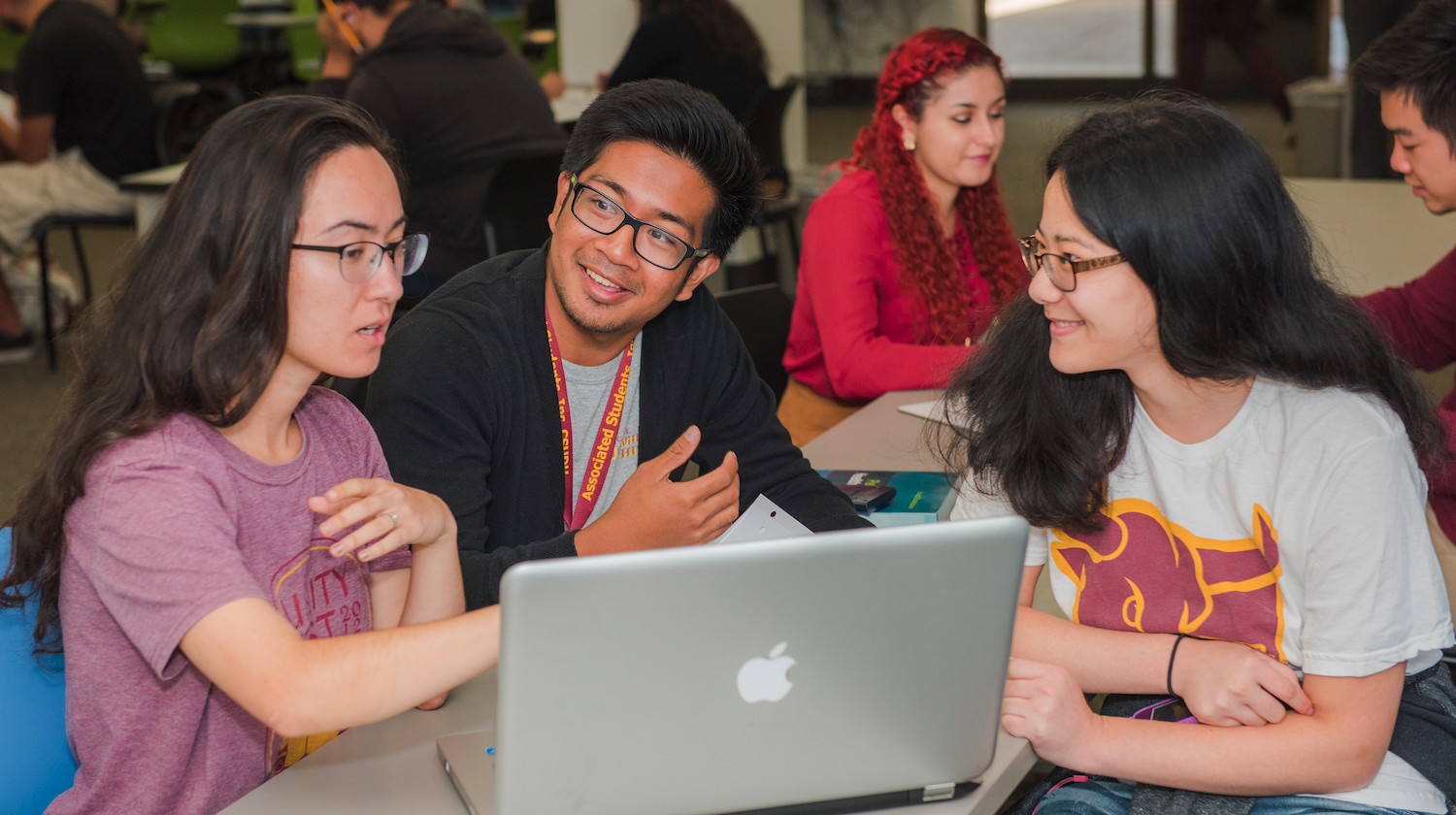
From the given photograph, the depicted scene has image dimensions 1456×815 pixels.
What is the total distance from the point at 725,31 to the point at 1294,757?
12.7ft

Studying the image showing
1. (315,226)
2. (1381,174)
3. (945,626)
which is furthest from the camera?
(1381,174)

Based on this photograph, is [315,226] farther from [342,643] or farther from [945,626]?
[945,626]

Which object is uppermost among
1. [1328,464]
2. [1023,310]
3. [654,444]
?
[1023,310]

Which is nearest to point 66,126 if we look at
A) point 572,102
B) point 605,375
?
point 572,102

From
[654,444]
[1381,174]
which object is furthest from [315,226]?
[1381,174]

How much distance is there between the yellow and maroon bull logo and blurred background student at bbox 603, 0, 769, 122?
3.40 metres

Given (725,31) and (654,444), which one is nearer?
(654,444)

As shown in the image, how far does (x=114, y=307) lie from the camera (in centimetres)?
114

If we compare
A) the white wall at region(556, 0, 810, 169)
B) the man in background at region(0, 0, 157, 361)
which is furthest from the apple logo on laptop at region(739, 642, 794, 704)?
the white wall at region(556, 0, 810, 169)

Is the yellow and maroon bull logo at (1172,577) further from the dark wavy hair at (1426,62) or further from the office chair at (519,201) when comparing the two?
the office chair at (519,201)

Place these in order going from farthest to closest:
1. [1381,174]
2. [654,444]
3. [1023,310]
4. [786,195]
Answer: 1. [786,195]
2. [1381,174]
3. [654,444]
4. [1023,310]

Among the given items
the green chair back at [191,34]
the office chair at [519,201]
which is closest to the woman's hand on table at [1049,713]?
the office chair at [519,201]

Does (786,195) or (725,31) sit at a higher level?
(725,31)

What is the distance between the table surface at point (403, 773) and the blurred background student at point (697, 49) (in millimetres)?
3595
